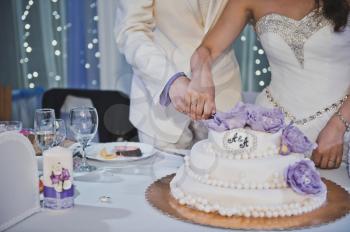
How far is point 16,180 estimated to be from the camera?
130 centimetres

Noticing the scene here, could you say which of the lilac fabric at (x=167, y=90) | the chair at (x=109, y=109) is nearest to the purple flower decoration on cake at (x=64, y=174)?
the lilac fabric at (x=167, y=90)

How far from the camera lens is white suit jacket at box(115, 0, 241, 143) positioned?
2127mm

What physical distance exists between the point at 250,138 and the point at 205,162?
0.45 ft

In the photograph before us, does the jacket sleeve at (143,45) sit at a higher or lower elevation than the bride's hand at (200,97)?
higher

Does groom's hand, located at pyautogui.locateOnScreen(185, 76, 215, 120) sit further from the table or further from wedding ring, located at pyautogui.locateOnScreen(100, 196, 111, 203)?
wedding ring, located at pyautogui.locateOnScreen(100, 196, 111, 203)

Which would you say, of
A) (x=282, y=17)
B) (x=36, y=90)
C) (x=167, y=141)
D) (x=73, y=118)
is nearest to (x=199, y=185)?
(x=73, y=118)

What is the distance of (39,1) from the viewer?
3.93 metres

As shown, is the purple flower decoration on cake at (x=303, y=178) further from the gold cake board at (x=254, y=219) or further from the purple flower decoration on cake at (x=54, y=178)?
the purple flower decoration on cake at (x=54, y=178)

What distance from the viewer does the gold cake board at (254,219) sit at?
1237 mm

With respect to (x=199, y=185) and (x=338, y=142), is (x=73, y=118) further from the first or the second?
(x=338, y=142)

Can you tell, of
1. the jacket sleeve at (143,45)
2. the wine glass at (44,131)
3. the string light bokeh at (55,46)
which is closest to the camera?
the wine glass at (44,131)

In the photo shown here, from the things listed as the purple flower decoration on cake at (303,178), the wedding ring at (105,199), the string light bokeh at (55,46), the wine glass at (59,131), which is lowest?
the wedding ring at (105,199)

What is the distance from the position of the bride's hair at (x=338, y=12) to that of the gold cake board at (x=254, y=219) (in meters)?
0.88

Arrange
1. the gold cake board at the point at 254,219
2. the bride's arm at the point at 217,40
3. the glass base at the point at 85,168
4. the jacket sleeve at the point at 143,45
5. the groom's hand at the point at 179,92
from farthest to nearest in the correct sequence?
the jacket sleeve at the point at 143,45, the bride's arm at the point at 217,40, the groom's hand at the point at 179,92, the glass base at the point at 85,168, the gold cake board at the point at 254,219
